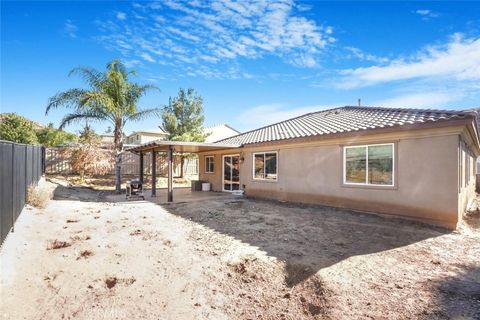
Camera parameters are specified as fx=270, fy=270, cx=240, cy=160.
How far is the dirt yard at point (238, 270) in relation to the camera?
140 inches

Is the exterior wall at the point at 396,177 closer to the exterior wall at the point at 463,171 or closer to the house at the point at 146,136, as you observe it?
the exterior wall at the point at 463,171

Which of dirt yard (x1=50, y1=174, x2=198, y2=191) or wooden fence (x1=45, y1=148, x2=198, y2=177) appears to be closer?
dirt yard (x1=50, y1=174, x2=198, y2=191)

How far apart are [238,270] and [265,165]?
869cm

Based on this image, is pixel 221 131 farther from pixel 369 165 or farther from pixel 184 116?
pixel 369 165

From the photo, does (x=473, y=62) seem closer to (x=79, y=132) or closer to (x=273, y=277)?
(x=273, y=277)

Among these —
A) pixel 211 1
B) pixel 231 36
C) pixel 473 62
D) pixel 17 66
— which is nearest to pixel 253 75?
pixel 231 36

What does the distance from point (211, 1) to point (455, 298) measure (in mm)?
9153

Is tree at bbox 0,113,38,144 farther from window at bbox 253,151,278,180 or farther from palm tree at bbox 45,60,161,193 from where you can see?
window at bbox 253,151,278,180

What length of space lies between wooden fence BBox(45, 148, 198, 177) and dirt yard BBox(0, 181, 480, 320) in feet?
42.0

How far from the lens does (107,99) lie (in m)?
13.5

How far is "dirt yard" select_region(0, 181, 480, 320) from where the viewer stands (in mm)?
3559

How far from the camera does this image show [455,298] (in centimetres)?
371

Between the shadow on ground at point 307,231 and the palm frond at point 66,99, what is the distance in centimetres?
868

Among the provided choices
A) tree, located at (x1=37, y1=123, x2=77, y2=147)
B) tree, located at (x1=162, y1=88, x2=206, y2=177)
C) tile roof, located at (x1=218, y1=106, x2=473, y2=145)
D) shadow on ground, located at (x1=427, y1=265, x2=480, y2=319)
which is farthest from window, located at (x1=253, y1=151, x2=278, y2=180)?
tree, located at (x1=37, y1=123, x2=77, y2=147)
